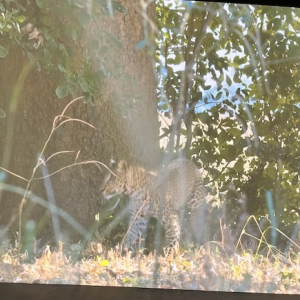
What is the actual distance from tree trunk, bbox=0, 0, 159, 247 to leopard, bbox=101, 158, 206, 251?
0.22ft

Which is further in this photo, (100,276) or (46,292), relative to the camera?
(100,276)

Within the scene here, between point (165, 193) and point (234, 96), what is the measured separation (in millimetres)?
685

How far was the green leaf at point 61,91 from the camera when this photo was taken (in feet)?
8.48

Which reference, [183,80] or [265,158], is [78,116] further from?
[265,158]

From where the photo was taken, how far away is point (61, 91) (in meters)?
2.59

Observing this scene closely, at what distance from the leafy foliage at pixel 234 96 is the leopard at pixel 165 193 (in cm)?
9

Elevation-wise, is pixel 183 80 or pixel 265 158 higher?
pixel 183 80

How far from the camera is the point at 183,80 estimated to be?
A: 2.60 metres

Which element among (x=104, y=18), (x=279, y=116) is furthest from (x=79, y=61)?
(x=279, y=116)

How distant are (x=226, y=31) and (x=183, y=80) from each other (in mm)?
375

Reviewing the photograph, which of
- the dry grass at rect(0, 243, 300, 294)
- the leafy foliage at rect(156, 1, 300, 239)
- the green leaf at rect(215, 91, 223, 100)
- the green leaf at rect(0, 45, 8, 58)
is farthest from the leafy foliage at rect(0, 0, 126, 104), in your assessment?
the dry grass at rect(0, 243, 300, 294)

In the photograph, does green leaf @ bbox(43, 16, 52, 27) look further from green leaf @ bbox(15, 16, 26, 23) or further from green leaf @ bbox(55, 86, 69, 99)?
green leaf @ bbox(55, 86, 69, 99)

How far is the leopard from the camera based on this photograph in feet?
8.48

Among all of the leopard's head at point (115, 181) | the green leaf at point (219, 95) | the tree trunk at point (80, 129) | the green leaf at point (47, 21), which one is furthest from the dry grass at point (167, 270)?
the green leaf at point (47, 21)
